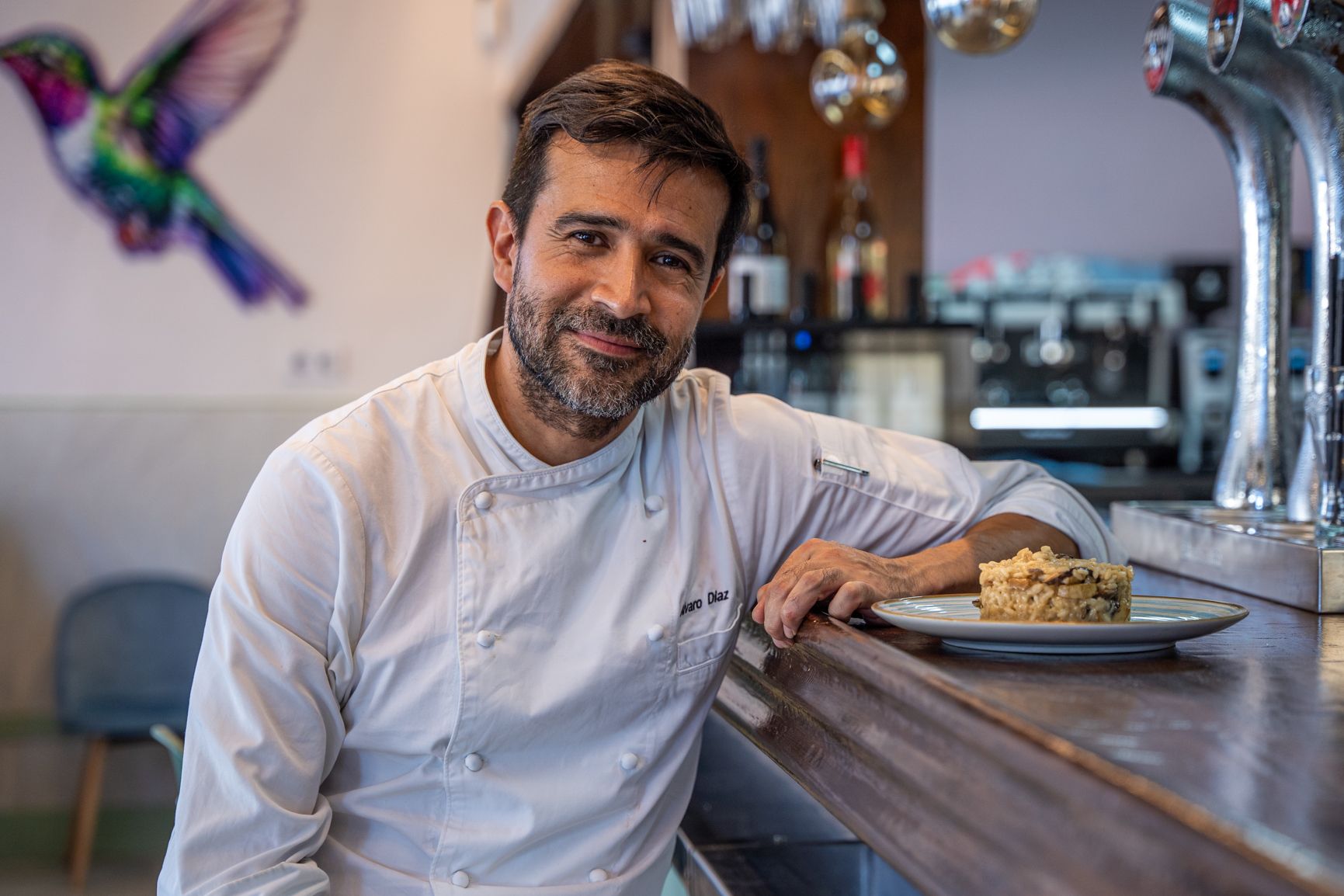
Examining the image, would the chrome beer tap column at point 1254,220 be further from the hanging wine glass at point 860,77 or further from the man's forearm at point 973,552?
the hanging wine glass at point 860,77

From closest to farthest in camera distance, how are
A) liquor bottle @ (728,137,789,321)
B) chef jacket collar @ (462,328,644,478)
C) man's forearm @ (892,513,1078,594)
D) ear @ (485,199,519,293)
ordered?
man's forearm @ (892,513,1078,594)
chef jacket collar @ (462,328,644,478)
ear @ (485,199,519,293)
liquor bottle @ (728,137,789,321)

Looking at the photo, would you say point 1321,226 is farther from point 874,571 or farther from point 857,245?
point 857,245

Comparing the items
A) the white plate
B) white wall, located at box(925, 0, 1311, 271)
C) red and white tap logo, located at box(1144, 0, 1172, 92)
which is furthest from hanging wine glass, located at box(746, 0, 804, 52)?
white wall, located at box(925, 0, 1311, 271)

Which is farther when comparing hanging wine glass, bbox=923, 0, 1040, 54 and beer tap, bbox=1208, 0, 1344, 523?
hanging wine glass, bbox=923, 0, 1040, 54

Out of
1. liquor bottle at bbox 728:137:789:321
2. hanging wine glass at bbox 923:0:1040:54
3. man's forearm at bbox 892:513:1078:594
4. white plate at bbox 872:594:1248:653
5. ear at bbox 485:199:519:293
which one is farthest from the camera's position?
liquor bottle at bbox 728:137:789:321

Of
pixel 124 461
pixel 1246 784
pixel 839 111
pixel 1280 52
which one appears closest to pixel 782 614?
pixel 1246 784

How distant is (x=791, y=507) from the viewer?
1.32 metres

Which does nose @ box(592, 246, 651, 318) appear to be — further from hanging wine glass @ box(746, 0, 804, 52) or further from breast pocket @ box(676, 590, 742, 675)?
hanging wine glass @ box(746, 0, 804, 52)

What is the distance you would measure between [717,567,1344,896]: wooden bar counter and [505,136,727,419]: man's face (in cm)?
34

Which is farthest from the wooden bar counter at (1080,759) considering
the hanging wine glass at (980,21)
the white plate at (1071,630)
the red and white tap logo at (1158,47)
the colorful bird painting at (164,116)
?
the colorful bird painting at (164,116)

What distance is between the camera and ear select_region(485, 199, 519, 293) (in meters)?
1.38

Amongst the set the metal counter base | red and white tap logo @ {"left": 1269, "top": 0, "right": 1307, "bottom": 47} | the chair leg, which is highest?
red and white tap logo @ {"left": 1269, "top": 0, "right": 1307, "bottom": 47}

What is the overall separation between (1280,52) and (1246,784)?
972mm

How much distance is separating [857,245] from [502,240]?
6.89ft
